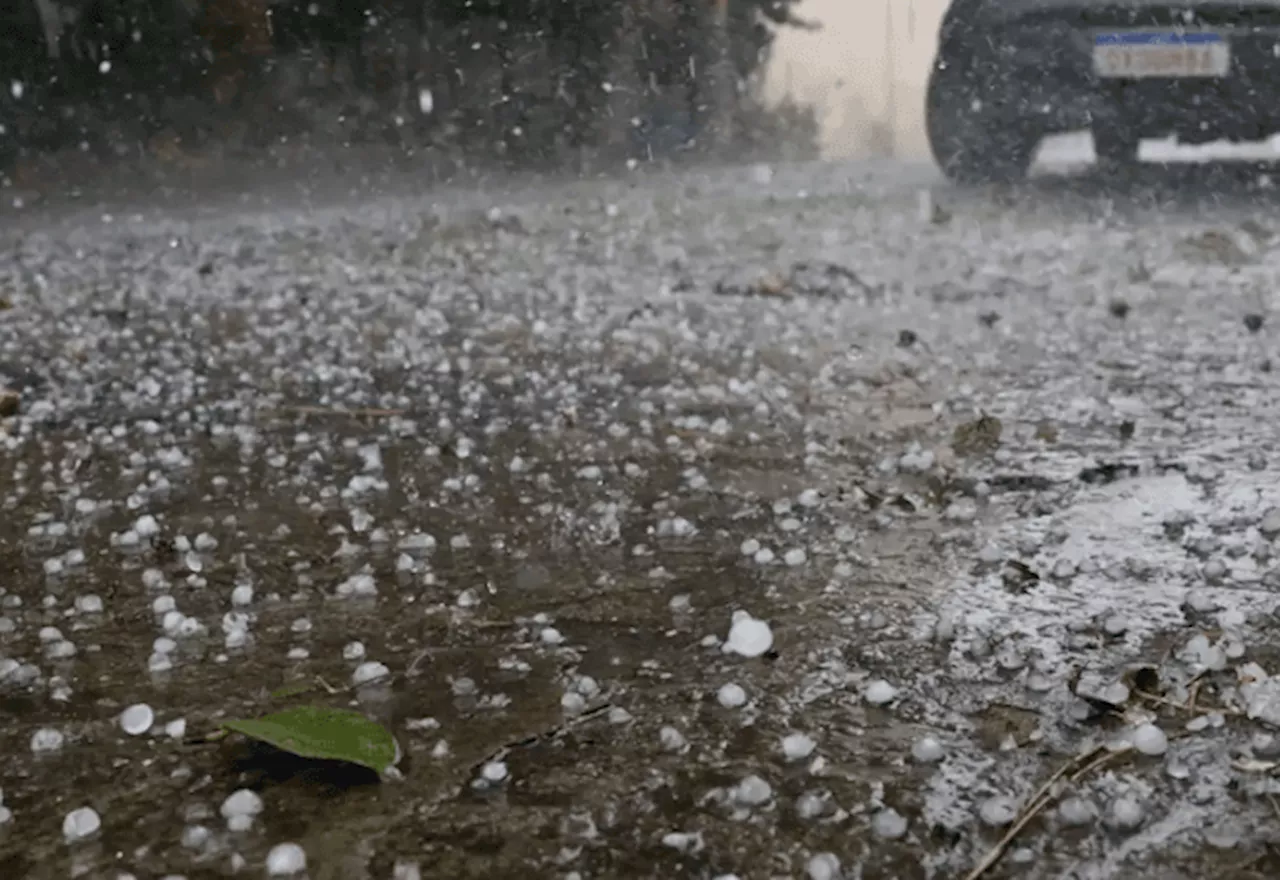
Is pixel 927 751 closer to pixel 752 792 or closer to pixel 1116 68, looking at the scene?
pixel 752 792

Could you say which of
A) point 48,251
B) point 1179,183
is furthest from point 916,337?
point 48,251

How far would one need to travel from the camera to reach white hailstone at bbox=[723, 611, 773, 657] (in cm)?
124

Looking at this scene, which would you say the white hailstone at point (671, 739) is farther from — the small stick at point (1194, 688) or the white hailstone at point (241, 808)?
the small stick at point (1194, 688)

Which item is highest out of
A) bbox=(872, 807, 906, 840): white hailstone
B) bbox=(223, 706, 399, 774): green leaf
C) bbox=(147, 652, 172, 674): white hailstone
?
bbox=(223, 706, 399, 774): green leaf

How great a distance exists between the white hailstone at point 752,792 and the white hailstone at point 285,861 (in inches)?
12.9

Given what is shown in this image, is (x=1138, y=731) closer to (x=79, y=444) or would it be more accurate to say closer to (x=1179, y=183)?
(x=79, y=444)

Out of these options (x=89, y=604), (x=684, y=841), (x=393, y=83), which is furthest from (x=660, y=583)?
(x=393, y=83)

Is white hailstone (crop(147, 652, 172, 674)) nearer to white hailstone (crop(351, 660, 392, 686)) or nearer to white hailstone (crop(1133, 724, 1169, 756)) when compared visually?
white hailstone (crop(351, 660, 392, 686))

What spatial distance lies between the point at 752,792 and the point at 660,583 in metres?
0.47

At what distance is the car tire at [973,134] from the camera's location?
206 inches

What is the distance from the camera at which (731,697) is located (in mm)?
1137

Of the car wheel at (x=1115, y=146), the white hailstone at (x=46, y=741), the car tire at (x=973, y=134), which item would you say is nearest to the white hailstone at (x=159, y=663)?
the white hailstone at (x=46, y=741)

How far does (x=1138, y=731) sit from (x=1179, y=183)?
4.66 metres

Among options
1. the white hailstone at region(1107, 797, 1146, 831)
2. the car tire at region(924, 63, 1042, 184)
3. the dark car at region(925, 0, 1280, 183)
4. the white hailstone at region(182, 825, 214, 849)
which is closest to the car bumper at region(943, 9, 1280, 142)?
the dark car at region(925, 0, 1280, 183)
